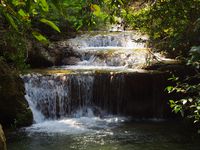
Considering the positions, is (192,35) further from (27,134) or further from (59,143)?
(27,134)

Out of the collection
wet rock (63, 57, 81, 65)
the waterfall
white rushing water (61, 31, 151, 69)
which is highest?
white rushing water (61, 31, 151, 69)

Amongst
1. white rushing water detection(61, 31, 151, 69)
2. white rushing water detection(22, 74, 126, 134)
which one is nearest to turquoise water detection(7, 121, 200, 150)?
white rushing water detection(22, 74, 126, 134)

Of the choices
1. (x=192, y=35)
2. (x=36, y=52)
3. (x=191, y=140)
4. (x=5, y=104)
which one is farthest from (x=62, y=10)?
(x=36, y=52)

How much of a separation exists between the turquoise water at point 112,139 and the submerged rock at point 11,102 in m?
0.67

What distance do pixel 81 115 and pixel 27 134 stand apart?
2.57 meters

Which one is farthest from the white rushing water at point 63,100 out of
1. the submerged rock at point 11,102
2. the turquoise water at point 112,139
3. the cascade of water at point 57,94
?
the turquoise water at point 112,139

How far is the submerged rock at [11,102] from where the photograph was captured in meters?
10.5

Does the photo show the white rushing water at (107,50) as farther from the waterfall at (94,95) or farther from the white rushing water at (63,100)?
the white rushing water at (63,100)

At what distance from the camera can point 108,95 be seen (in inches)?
481

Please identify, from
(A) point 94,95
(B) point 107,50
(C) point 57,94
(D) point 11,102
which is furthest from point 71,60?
(D) point 11,102

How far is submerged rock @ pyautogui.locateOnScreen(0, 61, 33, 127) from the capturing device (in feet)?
34.6

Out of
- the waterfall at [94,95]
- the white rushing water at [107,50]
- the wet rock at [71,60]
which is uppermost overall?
the white rushing water at [107,50]

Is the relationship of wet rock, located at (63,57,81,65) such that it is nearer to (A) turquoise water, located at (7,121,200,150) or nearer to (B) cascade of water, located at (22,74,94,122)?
(B) cascade of water, located at (22,74,94,122)

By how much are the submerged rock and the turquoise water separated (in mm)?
668
